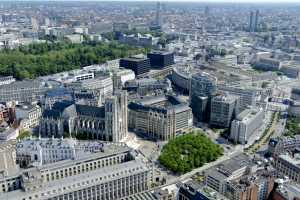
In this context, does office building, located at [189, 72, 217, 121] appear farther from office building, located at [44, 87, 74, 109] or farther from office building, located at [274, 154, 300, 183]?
office building, located at [44, 87, 74, 109]

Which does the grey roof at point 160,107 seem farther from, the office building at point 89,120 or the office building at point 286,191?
the office building at point 286,191

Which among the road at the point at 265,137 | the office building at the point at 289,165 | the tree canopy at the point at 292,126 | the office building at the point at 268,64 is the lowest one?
the road at the point at 265,137

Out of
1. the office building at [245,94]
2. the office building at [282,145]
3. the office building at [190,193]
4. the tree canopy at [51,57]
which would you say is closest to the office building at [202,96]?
the office building at [245,94]

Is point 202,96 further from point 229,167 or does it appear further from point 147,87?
point 229,167

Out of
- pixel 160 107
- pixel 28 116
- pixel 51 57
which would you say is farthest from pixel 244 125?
pixel 51 57

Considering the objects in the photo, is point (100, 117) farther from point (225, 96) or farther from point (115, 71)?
point (115, 71)

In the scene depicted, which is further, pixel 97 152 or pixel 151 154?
pixel 151 154

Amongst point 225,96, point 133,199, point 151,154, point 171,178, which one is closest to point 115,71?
point 225,96
